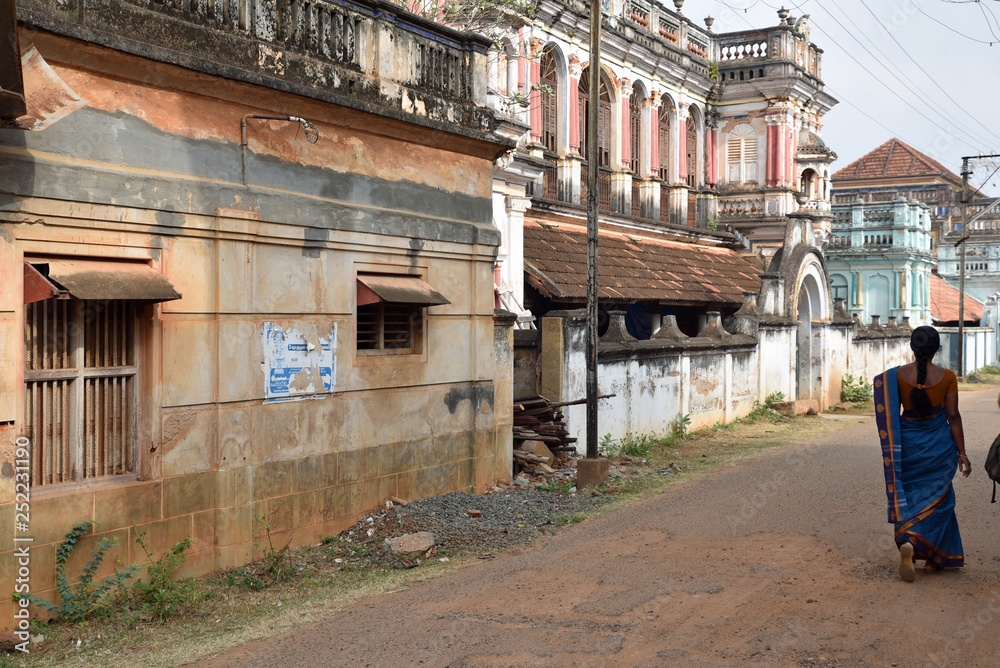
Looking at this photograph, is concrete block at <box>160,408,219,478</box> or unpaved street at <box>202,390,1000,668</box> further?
concrete block at <box>160,408,219,478</box>

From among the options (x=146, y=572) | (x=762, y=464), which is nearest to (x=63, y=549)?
(x=146, y=572)

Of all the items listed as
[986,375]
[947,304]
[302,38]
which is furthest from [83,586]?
[947,304]

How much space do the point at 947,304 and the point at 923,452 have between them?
33534 mm

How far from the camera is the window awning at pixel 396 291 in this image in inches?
326

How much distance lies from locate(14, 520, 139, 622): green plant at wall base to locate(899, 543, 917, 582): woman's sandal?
5.39 meters

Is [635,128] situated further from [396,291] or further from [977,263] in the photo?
[977,263]

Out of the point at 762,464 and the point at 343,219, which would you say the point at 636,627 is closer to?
the point at 343,219

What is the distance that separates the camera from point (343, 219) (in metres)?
8.09

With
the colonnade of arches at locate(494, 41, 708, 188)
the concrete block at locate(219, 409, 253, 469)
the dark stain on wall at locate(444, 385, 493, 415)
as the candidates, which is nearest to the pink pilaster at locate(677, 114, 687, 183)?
the colonnade of arches at locate(494, 41, 708, 188)

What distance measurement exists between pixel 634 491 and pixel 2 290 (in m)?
7.13

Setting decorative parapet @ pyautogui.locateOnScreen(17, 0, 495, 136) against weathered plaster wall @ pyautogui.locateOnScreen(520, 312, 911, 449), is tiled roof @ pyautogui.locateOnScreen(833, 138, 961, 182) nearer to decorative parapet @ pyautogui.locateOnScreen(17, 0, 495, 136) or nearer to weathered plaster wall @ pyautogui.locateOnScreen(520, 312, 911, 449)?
weathered plaster wall @ pyautogui.locateOnScreen(520, 312, 911, 449)

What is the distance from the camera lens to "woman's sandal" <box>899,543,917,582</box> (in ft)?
21.3

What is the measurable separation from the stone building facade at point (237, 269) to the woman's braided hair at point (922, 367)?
4.21m

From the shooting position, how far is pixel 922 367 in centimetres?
684
